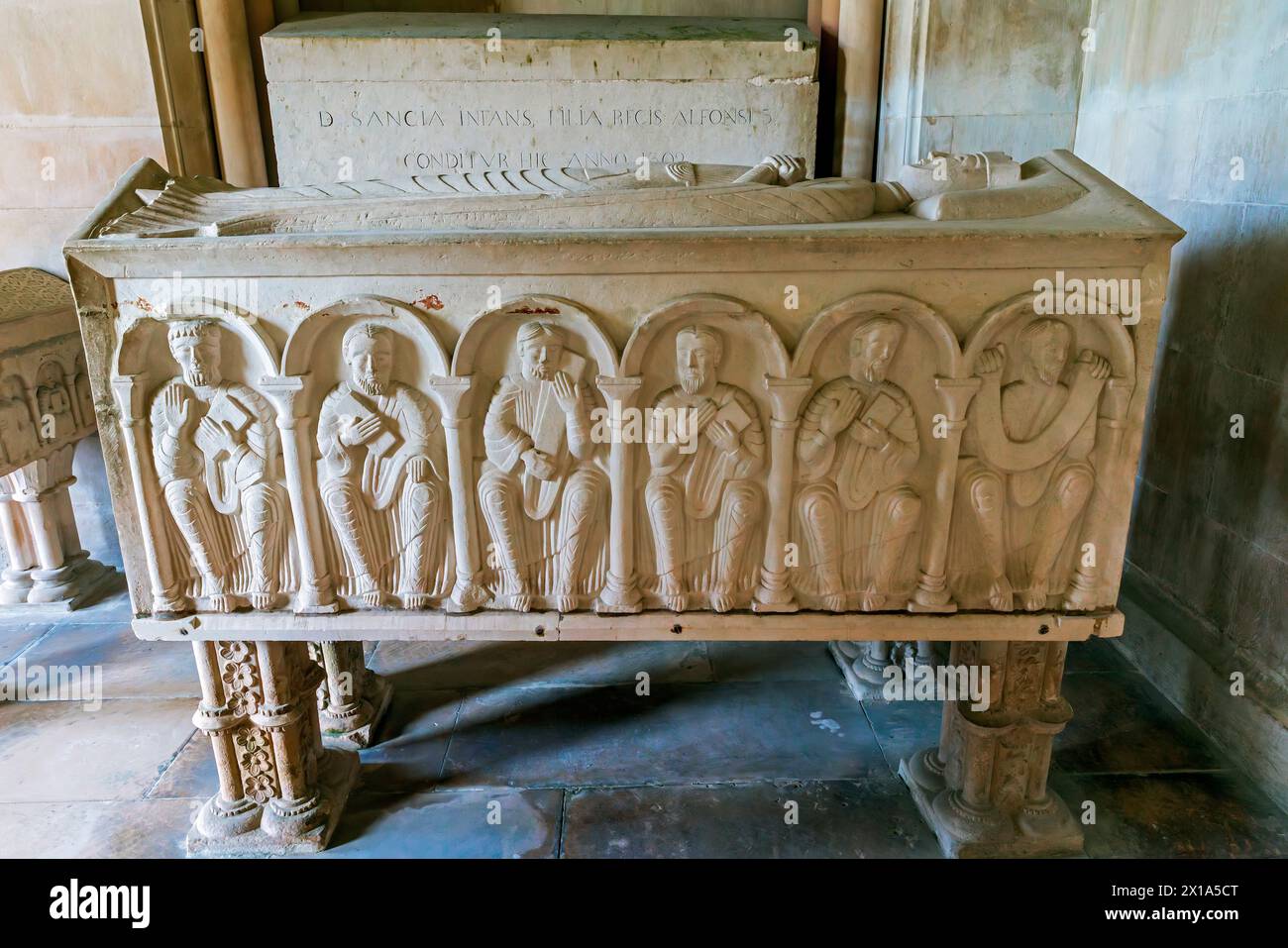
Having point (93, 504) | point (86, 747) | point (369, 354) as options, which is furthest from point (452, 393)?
point (93, 504)

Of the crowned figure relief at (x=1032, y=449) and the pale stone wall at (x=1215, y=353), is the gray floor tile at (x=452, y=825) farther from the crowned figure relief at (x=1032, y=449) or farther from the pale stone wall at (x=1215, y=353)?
the pale stone wall at (x=1215, y=353)

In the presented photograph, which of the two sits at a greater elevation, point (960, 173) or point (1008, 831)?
point (960, 173)

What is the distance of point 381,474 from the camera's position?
8.13 ft

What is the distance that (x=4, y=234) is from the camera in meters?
4.15

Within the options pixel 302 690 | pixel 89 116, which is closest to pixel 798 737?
pixel 302 690

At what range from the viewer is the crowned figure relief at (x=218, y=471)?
2396mm

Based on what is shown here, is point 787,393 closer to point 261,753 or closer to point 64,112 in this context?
point 261,753

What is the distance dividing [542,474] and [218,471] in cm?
90

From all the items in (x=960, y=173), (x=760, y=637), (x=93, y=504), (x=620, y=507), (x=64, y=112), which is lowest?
(x=93, y=504)

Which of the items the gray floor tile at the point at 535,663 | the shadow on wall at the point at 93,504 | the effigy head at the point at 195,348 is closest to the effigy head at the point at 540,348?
the effigy head at the point at 195,348

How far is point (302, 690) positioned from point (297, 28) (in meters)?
3.06

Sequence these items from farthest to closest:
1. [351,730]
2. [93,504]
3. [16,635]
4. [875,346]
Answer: [93,504]
[16,635]
[351,730]
[875,346]

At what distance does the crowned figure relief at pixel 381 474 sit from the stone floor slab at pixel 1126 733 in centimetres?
238

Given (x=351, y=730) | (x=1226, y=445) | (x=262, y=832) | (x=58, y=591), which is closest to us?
(x=262, y=832)
